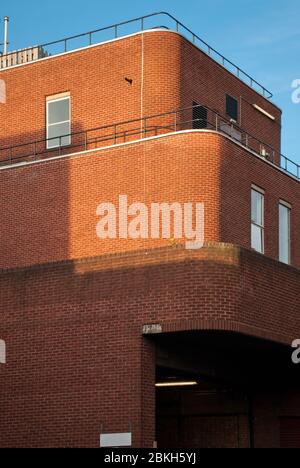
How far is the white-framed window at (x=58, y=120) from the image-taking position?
41.4m

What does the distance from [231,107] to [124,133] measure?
5941mm

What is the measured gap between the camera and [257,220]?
38.8m

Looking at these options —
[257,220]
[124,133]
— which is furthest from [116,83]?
[257,220]

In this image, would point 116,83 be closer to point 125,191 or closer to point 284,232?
point 125,191

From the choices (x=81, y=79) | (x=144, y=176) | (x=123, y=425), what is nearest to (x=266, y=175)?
(x=144, y=176)

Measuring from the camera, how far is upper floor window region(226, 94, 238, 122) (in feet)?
143

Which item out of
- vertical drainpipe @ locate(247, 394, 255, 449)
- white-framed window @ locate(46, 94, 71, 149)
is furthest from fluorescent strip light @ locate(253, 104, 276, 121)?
vertical drainpipe @ locate(247, 394, 255, 449)

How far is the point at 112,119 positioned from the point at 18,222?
202 inches

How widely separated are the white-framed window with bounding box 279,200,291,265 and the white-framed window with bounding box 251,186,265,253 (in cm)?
174

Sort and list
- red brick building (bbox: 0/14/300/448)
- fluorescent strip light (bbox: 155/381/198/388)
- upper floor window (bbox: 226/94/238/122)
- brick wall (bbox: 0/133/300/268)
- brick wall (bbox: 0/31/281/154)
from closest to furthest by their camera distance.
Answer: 1. red brick building (bbox: 0/14/300/448)
2. brick wall (bbox: 0/133/300/268)
3. fluorescent strip light (bbox: 155/381/198/388)
4. brick wall (bbox: 0/31/281/154)
5. upper floor window (bbox: 226/94/238/122)

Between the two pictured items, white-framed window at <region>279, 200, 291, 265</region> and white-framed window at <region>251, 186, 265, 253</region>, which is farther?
white-framed window at <region>279, 200, 291, 265</region>

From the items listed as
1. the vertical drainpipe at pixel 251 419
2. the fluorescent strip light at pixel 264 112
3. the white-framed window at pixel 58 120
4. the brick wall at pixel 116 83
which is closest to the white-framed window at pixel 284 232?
the brick wall at pixel 116 83

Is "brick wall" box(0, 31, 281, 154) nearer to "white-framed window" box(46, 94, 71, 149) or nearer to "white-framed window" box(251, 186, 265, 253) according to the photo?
"white-framed window" box(46, 94, 71, 149)

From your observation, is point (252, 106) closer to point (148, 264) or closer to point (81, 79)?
point (81, 79)
